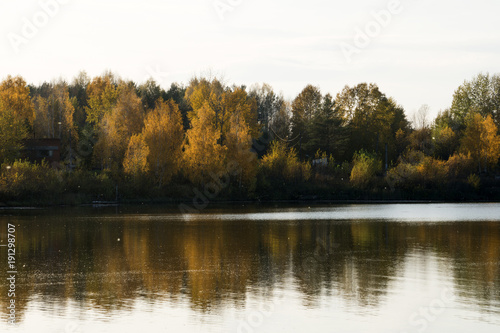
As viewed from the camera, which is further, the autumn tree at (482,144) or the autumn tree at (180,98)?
the autumn tree at (180,98)

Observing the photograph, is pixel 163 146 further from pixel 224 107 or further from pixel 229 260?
pixel 229 260

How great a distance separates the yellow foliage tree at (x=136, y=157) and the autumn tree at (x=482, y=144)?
5371cm

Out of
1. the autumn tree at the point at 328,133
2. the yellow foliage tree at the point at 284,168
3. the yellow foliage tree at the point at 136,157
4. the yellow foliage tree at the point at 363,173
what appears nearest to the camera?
the yellow foliage tree at the point at 136,157

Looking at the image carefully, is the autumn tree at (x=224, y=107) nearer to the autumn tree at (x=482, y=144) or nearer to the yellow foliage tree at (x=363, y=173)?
the yellow foliage tree at (x=363, y=173)

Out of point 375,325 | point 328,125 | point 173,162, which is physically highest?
point 328,125

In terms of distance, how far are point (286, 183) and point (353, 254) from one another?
62.3 meters

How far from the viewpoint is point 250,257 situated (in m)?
30.8

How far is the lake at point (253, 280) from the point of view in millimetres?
17953

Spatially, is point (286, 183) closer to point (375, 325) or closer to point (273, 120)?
point (273, 120)

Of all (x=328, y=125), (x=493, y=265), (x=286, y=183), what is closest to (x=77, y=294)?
(x=493, y=265)

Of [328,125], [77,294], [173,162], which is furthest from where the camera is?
[328,125]

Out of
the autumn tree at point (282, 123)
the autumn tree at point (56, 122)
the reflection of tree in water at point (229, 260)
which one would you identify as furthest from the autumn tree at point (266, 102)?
the reflection of tree in water at point (229, 260)

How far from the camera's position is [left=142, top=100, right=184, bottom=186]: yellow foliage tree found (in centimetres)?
8781

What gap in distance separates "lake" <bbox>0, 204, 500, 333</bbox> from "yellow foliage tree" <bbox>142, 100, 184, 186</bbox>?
42.0 meters
